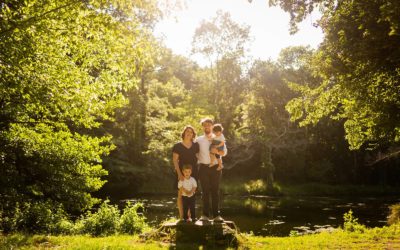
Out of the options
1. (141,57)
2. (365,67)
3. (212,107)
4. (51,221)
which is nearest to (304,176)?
(212,107)

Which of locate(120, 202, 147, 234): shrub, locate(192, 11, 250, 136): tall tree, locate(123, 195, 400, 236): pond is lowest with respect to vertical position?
locate(123, 195, 400, 236): pond

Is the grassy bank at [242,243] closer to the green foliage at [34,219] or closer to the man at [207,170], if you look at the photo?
the man at [207,170]

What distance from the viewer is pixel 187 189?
858cm

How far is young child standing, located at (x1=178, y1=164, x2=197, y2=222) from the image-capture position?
27.9 ft

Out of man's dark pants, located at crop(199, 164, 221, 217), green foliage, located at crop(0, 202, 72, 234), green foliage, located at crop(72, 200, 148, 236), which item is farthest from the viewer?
green foliage, located at crop(72, 200, 148, 236)

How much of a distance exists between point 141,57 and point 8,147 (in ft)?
18.9

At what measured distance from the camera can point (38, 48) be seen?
898 centimetres

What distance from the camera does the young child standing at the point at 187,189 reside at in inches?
335

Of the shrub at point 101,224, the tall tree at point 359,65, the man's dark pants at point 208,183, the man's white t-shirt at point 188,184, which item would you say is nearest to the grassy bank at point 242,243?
the man's dark pants at point 208,183

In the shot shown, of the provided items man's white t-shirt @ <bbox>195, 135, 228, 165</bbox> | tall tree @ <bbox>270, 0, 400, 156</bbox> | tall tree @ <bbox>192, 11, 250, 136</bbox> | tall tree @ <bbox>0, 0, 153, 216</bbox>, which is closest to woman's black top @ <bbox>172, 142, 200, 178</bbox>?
man's white t-shirt @ <bbox>195, 135, 228, 165</bbox>

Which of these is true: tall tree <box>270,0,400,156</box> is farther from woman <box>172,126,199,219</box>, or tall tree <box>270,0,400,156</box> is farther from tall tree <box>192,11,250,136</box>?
tall tree <box>192,11,250,136</box>

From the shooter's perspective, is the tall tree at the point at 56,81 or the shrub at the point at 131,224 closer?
the tall tree at the point at 56,81

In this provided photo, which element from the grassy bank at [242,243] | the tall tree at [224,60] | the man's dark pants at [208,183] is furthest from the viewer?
the tall tree at [224,60]

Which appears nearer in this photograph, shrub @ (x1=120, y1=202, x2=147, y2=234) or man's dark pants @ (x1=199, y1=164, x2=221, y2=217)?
man's dark pants @ (x1=199, y1=164, x2=221, y2=217)
